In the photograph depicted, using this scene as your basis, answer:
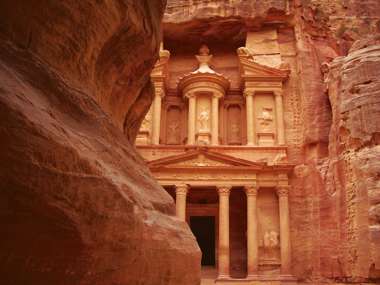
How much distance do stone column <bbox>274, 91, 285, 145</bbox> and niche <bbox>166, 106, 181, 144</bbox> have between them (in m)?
5.36

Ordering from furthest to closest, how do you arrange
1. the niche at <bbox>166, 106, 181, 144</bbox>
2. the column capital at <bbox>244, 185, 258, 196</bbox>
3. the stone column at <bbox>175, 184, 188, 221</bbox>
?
the niche at <bbox>166, 106, 181, 144</bbox>, the column capital at <bbox>244, 185, 258, 196</bbox>, the stone column at <bbox>175, 184, 188, 221</bbox>

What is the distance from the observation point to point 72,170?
2133 millimetres


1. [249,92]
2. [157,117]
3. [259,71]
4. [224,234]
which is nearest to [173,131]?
[157,117]

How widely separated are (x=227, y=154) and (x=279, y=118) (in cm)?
331

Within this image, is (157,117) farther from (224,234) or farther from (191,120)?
(224,234)

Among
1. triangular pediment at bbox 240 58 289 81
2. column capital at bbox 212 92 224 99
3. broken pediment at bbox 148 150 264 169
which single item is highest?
triangular pediment at bbox 240 58 289 81

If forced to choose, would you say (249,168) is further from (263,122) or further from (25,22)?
(25,22)

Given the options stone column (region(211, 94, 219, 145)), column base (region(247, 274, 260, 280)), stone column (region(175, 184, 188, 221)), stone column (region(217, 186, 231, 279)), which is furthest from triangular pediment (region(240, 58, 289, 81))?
column base (region(247, 274, 260, 280))

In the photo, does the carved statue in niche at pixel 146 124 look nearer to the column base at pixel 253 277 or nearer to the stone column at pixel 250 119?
the stone column at pixel 250 119

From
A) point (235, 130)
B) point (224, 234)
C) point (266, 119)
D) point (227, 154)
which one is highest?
point (266, 119)

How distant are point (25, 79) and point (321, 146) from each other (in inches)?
725

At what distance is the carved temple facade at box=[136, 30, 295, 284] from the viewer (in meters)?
19.0

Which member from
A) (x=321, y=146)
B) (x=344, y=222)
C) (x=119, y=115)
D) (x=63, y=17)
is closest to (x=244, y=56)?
(x=321, y=146)

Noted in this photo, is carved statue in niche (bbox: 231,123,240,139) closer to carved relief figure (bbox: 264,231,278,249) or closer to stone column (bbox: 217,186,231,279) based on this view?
stone column (bbox: 217,186,231,279)
